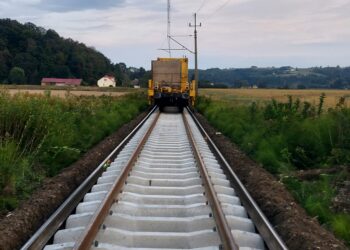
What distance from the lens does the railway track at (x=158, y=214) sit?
605 centimetres

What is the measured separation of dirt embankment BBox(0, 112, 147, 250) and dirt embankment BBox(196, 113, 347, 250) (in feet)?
10.5

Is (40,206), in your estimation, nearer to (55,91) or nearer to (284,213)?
(284,213)

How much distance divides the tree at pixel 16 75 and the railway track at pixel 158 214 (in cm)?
9024

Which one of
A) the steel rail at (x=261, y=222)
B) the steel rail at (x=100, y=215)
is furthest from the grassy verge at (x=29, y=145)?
the steel rail at (x=261, y=222)

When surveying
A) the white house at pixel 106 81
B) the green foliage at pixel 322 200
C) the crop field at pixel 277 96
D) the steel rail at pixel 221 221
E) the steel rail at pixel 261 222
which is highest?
the steel rail at pixel 221 221

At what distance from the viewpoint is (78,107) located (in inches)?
825

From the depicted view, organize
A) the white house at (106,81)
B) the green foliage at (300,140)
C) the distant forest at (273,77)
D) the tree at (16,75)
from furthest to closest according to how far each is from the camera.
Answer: the distant forest at (273,77)
the white house at (106,81)
the tree at (16,75)
the green foliage at (300,140)

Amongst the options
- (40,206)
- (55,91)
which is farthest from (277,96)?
(40,206)

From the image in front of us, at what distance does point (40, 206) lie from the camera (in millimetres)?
7758

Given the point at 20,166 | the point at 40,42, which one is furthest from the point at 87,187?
the point at 40,42

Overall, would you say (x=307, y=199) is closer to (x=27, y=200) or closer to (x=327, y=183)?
(x=327, y=183)

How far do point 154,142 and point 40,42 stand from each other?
343ft

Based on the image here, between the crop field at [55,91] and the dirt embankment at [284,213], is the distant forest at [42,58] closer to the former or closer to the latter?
the crop field at [55,91]

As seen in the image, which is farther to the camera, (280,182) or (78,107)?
(78,107)
